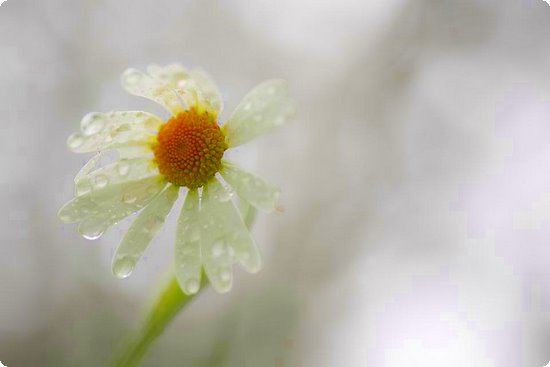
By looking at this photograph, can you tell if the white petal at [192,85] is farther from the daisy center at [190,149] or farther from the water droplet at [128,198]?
the water droplet at [128,198]

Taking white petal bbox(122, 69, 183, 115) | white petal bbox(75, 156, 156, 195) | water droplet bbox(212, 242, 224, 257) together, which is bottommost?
water droplet bbox(212, 242, 224, 257)

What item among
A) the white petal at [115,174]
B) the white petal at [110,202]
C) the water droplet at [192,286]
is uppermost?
the white petal at [115,174]

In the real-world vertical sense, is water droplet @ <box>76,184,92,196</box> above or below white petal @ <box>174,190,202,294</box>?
above

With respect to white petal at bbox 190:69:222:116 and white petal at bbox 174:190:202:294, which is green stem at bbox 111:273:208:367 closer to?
white petal at bbox 174:190:202:294

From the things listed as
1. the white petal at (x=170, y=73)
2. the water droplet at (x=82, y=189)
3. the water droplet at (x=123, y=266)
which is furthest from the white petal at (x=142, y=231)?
the white petal at (x=170, y=73)

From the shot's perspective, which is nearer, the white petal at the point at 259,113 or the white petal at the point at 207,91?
the white petal at the point at 259,113

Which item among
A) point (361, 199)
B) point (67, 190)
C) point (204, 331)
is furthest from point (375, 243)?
point (67, 190)

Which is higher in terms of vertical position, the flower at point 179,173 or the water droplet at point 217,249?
the flower at point 179,173

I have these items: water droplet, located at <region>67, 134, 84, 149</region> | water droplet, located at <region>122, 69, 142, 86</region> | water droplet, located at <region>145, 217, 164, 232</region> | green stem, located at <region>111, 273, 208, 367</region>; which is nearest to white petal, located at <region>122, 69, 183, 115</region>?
water droplet, located at <region>122, 69, 142, 86</region>
